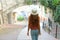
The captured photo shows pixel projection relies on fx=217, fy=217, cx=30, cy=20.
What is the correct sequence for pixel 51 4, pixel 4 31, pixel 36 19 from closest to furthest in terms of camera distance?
pixel 36 19 < pixel 51 4 < pixel 4 31

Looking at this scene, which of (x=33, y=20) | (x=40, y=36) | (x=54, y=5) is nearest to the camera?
(x=33, y=20)

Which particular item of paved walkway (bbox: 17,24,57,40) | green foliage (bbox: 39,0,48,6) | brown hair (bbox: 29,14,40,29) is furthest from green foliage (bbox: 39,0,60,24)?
brown hair (bbox: 29,14,40,29)

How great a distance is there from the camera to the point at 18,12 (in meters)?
4.24

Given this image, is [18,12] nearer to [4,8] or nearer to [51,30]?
[4,8]

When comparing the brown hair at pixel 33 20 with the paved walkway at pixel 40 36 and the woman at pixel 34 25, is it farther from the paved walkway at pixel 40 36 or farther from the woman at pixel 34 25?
the paved walkway at pixel 40 36

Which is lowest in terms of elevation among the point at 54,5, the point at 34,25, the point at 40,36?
the point at 40,36

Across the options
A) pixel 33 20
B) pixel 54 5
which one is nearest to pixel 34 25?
pixel 33 20

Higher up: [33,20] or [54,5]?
[54,5]

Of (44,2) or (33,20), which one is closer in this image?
(33,20)

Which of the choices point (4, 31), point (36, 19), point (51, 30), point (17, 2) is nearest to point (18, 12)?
point (17, 2)

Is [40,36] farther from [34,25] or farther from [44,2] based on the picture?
[34,25]

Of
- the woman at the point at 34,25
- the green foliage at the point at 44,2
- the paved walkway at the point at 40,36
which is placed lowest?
the paved walkway at the point at 40,36

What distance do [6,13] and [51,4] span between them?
35.9 inches

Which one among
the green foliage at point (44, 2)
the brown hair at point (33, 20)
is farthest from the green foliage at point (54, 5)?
the brown hair at point (33, 20)
